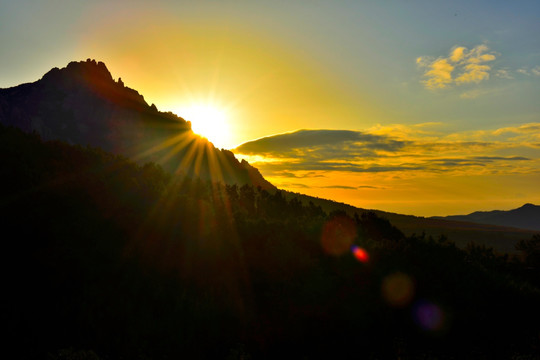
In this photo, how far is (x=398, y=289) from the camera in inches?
843

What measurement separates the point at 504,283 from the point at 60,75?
195484mm

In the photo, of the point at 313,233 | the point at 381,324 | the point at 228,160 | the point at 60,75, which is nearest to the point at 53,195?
the point at 313,233

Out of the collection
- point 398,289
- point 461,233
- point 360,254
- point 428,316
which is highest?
point 360,254

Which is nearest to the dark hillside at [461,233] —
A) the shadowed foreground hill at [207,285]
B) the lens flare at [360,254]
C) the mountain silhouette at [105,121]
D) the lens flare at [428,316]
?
the mountain silhouette at [105,121]

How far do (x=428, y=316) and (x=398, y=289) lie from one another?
6.68 feet

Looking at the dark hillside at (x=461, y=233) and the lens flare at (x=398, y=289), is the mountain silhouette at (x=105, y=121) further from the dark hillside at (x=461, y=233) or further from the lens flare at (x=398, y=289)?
the lens flare at (x=398, y=289)

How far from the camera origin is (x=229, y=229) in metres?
25.3

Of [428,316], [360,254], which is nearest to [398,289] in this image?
[428,316]

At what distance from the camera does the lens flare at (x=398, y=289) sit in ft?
66.2

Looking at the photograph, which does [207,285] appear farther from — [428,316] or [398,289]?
[428,316]

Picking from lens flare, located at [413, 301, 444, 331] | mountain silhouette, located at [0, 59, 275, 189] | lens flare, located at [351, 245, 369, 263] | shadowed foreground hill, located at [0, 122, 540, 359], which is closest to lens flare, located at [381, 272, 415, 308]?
shadowed foreground hill, located at [0, 122, 540, 359]

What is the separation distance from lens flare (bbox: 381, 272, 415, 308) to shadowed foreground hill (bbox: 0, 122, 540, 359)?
76 mm

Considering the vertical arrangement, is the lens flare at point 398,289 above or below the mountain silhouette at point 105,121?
below

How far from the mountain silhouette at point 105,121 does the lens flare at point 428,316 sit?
132 m
